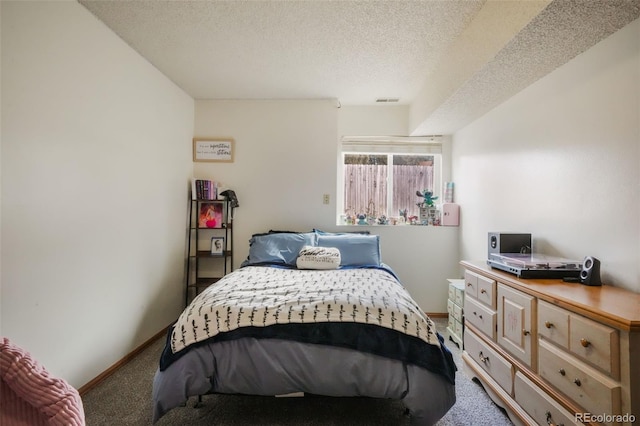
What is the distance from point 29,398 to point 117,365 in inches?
68.6

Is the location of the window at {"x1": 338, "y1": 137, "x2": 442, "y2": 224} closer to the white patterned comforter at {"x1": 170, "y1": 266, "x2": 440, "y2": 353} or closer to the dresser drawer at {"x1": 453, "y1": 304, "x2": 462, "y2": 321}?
the dresser drawer at {"x1": 453, "y1": 304, "x2": 462, "y2": 321}

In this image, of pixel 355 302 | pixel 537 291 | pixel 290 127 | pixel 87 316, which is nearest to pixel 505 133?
pixel 537 291

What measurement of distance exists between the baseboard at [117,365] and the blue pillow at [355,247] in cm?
176

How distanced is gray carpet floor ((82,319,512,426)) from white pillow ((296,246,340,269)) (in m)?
1.00

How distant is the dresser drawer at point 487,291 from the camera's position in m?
1.70

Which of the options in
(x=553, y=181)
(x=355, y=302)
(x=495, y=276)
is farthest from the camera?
(x=553, y=181)

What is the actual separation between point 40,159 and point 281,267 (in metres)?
1.74

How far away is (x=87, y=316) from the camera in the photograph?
5.94 feet

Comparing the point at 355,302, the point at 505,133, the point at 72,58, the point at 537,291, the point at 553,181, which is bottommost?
the point at 355,302

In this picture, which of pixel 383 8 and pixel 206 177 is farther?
pixel 206 177

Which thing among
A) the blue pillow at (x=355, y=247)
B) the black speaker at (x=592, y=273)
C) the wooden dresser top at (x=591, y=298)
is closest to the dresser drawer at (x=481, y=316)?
the wooden dresser top at (x=591, y=298)

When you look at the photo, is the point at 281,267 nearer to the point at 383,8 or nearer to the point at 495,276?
the point at 495,276

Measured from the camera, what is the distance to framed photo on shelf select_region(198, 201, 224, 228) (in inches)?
124

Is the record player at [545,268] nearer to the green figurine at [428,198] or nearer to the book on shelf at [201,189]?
the green figurine at [428,198]
